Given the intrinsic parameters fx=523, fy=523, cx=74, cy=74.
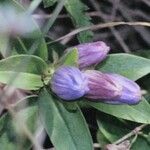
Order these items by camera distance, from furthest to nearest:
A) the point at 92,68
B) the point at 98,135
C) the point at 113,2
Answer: the point at 113,2 < the point at 98,135 < the point at 92,68

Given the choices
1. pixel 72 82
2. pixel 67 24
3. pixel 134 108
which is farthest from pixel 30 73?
pixel 67 24

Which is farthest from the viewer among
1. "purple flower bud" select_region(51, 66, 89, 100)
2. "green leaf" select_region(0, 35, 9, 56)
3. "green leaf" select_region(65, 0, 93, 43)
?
"green leaf" select_region(65, 0, 93, 43)

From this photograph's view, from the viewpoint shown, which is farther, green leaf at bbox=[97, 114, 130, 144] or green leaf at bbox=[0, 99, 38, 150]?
green leaf at bbox=[97, 114, 130, 144]

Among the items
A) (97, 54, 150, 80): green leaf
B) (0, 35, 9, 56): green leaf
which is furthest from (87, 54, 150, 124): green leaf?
(0, 35, 9, 56): green leaf

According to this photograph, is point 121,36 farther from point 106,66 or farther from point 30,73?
point 30,73

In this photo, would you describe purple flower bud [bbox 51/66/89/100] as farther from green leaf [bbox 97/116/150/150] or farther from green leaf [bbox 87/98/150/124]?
green leaf [bbox 97/116/150/150]

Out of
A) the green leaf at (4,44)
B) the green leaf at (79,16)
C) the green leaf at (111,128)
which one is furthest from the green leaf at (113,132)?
the green leaf at (4,44)

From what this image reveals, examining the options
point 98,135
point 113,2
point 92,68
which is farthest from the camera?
point 113,2
